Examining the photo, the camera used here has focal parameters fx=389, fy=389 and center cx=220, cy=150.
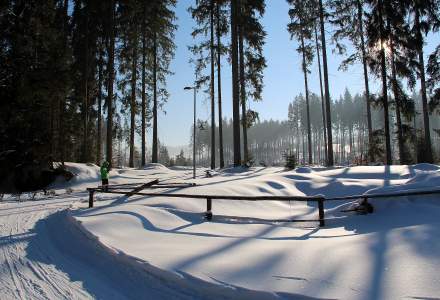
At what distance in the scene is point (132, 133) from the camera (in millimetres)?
32719

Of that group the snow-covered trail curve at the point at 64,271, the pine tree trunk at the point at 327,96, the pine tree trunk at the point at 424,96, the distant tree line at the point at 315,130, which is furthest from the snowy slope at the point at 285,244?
the distant tree line at the point at 315,130

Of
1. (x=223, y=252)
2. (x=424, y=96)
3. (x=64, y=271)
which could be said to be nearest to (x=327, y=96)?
(x=424, y=96)

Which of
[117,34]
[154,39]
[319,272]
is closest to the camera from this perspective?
[319,272]

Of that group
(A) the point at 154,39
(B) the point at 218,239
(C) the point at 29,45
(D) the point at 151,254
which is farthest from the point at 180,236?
(A) the point at 154,39

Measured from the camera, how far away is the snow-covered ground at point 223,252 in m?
4.67

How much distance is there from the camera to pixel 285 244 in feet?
22.6

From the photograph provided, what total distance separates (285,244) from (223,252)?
48.0 inches

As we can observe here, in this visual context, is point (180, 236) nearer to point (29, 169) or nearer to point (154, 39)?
point (29, 169)

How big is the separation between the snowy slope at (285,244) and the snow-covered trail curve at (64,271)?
0.27 meters

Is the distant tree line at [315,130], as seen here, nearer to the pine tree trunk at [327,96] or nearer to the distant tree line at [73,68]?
the distant tree line at [73,68]

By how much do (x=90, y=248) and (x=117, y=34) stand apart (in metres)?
25.2

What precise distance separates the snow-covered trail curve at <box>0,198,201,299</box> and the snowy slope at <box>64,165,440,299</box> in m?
0.27

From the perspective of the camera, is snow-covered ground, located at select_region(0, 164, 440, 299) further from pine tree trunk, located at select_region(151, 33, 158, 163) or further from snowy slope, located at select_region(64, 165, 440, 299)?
pine tree trunk, located at select_region(151, 33, 158, 163)

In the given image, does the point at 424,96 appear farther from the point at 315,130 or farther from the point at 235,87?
the point at 315,130
